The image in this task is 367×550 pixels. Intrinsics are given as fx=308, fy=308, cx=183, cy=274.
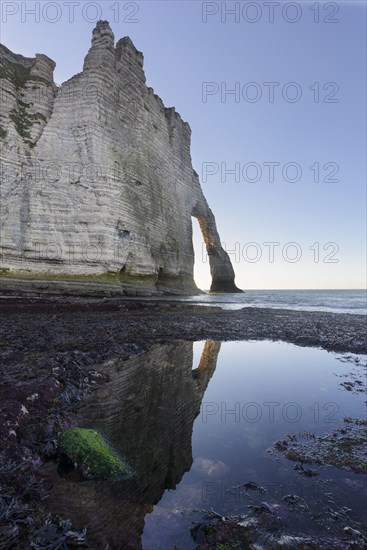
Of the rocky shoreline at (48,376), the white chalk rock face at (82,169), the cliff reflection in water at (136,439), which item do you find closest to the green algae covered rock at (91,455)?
the cliff reflection in water at (136,439)

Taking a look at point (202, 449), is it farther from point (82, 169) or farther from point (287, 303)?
point (287, 303)

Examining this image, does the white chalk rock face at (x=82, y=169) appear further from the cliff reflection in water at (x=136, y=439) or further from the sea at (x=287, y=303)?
the cliff reflection in water at (x=136, y=439)

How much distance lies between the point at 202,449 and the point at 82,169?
28.8m

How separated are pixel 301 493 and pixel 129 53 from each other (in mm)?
41798

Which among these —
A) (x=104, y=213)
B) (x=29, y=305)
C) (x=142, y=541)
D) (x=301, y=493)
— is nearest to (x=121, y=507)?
(x=142, y=541)

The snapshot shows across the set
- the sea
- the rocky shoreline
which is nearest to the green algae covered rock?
the rocky shoreline

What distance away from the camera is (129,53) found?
34250mm

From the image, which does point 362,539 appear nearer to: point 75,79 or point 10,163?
point 10,163

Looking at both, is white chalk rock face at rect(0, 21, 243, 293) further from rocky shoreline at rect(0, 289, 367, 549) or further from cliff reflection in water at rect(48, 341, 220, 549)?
cliff reflection in water at rect(48, 341, 220, 549)

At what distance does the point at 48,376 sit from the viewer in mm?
5172

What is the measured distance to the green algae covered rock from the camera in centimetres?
297

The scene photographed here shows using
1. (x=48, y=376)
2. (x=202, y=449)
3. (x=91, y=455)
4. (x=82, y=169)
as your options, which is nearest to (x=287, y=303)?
(x=82, y=169)

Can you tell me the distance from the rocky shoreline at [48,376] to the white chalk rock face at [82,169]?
12.9 meters

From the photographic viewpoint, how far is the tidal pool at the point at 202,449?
8.14 feet
